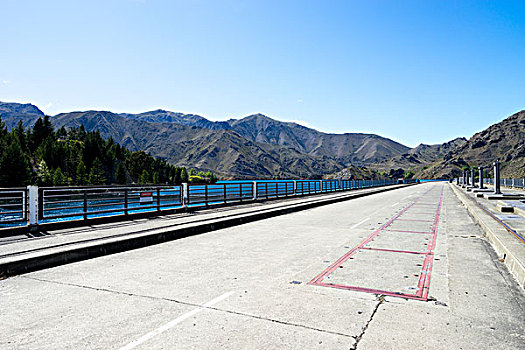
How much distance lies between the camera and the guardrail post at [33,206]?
1143cm

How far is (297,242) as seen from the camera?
34.2ft

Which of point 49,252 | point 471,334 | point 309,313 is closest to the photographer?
point 471,334

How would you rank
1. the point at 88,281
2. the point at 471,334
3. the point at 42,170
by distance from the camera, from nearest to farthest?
the point at 471,334
the point at 88,281
the point at 42,170

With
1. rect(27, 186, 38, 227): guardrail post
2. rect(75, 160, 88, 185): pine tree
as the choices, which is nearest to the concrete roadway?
rect(27, 186, 38, 227): guardrail post

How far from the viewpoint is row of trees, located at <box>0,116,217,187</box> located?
4966 inches

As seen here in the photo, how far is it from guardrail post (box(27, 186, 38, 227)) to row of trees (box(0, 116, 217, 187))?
135 meters

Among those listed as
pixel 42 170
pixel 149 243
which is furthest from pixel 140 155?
pixel 149 243

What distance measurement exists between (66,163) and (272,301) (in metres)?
171

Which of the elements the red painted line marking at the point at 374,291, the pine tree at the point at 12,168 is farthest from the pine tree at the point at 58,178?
the red painted line marking at the point at 374,291

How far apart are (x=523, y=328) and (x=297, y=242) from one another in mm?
6403

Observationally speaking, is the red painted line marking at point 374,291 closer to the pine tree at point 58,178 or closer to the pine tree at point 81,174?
the pine tree at point 58,178

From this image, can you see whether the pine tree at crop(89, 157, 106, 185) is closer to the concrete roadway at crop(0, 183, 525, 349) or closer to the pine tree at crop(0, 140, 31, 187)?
the pine tree at crop(0, 140, 31, 187)

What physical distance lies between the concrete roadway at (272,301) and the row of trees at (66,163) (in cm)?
14048

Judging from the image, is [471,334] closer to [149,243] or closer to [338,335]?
[338,335]
